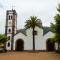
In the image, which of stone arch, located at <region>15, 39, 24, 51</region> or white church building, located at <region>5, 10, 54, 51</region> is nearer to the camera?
white church building, located at <region>5, 10, 54, 51</region>

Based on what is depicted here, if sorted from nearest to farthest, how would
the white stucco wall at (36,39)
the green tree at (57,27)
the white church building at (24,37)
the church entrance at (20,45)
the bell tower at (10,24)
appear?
the green tree at (57,27) → the white stucco wall at (36,39) → the white church building at (24,37) → the church entrance at (20,45) → the bell tower at (10,24)

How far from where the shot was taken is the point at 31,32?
235 feet

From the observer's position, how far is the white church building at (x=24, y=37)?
229ft

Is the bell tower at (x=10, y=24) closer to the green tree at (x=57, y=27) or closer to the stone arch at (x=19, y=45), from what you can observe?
the stone arch at (x=19, y=45)

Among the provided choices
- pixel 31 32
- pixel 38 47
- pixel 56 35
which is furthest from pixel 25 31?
pixel 56 35

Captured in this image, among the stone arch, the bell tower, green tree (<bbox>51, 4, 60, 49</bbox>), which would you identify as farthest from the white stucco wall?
green tree (<bbox>51, 4, 60, 49</bbox>)

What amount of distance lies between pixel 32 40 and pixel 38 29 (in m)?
4.51

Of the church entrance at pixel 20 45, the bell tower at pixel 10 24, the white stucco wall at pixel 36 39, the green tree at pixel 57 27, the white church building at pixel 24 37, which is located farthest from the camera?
the bell tower at pixel 10 24

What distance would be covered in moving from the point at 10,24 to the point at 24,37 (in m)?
6.96

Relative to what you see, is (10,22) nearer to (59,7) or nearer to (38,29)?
(38,29)

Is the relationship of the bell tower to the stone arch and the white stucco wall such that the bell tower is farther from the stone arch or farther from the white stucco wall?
the stone arch

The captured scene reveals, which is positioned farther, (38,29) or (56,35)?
(38,29)

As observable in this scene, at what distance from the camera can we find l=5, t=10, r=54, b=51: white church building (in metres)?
69.9

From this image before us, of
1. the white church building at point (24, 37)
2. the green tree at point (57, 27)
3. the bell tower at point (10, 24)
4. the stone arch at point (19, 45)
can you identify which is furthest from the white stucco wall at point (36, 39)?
the green tree at point (57, 27)
